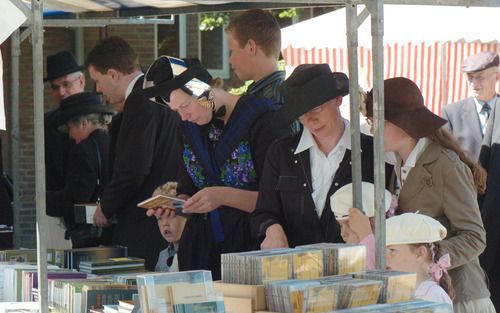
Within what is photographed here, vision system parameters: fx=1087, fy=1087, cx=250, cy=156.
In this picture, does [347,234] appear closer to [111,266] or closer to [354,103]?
[354,103]

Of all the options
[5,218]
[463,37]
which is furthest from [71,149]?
[463,37]

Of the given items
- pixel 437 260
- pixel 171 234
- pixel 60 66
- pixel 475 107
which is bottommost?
pixel 437 260

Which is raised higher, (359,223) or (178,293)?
(359,223)

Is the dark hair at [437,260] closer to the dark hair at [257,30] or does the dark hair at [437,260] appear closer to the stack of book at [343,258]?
the stack of book at [343,258]

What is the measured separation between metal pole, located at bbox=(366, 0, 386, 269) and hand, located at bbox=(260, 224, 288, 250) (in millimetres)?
534

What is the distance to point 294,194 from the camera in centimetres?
477

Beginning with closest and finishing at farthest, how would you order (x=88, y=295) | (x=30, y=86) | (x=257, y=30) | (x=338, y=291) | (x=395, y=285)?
1. (x=338, y=291)
2. (x=395, y=285)
3. (x=88, y=295)
4. (x=257, y=30)
5. (x=30, y=86)

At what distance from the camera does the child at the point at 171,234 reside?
5.44m

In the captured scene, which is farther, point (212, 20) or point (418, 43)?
point (212, 20)

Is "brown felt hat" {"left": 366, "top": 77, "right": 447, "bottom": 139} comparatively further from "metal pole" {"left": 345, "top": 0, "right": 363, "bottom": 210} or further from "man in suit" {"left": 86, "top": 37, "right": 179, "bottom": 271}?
"man in suit" {"left": 86, "top": 37, "right": 179, "bottom": 271}

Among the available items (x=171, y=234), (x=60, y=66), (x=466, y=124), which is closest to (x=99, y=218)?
(x=171, y=234)

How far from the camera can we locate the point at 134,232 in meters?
6.16

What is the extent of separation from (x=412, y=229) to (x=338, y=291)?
80cm

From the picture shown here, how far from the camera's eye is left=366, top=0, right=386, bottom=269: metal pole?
14.1 feet
